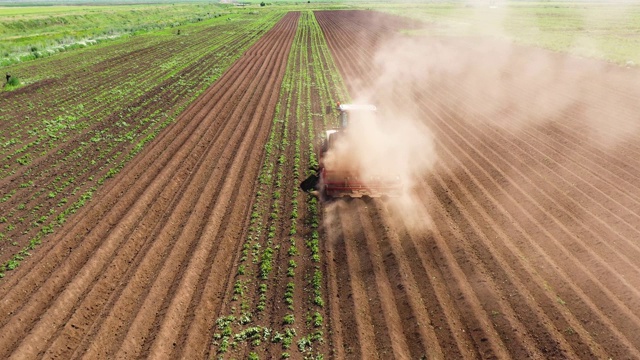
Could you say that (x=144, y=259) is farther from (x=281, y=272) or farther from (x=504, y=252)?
(x=504, y=252)

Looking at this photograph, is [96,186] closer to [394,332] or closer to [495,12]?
[394,332]

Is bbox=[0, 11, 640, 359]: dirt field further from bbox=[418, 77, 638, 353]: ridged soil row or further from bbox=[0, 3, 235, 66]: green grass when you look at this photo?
bbox=[0, 3, 235, 66]: green grass

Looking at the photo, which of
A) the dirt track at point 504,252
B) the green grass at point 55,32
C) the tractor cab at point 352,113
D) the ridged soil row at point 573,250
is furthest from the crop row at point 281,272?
the green grass at point 55,32

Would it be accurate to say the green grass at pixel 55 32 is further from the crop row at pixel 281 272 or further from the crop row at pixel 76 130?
the crop row at pixel 281 272

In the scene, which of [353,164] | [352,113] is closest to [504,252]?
[353,164]

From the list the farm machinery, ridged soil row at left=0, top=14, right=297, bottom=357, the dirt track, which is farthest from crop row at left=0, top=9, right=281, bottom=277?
the dirt track

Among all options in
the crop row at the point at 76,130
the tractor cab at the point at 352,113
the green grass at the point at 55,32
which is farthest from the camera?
the green grass at the point at 55,32
